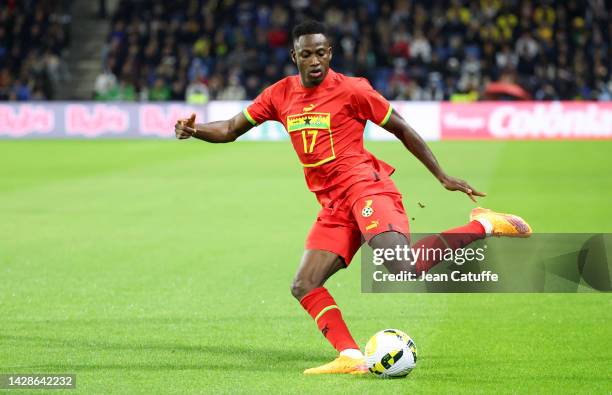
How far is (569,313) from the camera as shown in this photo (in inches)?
348

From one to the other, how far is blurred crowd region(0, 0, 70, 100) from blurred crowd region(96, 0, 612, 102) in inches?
68.8

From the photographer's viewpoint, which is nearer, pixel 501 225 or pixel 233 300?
pixel 501 225

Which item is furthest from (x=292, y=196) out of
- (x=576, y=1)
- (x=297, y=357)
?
(x=576, y=1)

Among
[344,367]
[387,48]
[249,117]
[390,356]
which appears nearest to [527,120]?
[387,48]

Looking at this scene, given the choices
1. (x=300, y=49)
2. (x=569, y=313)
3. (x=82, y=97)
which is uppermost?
(x=300, y=49)

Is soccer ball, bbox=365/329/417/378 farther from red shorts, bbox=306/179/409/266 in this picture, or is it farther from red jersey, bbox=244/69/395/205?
red jersey, bbox=244/69/395/205

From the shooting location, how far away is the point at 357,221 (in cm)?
690

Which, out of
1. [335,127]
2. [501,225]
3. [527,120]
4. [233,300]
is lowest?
[527,120]

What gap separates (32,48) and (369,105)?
1215 inches

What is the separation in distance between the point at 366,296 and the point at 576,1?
86.3ft

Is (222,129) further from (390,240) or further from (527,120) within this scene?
(527,120)

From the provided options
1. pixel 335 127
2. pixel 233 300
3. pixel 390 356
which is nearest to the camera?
pixel 390 356

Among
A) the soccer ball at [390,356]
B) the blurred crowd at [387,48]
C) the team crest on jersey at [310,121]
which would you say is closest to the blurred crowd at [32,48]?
the blurred crowd at [387,48]

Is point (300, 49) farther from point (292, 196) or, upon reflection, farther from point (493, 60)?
point (493, 60)
